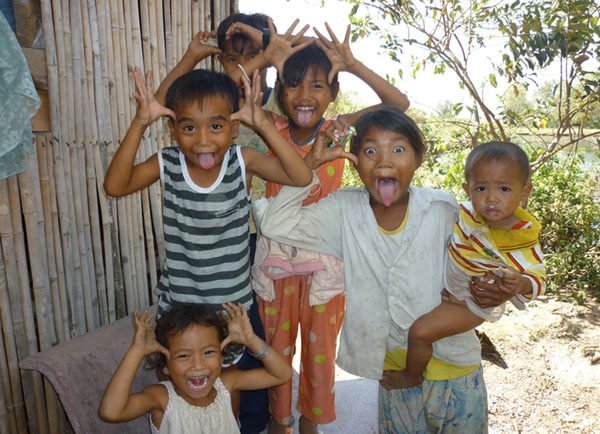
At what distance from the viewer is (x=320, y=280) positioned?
209 cm

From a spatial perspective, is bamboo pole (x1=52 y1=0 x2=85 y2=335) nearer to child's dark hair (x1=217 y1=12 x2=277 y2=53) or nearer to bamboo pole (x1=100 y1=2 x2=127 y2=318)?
bamboo pole (x1=100 y1=2 x2=127 y2=318)

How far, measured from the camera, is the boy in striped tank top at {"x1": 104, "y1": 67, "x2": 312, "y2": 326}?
5.95 feet

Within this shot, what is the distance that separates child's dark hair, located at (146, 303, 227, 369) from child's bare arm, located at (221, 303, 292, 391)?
0.19 feet

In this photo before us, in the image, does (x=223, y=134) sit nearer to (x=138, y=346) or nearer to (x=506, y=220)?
(x=138, y=346)

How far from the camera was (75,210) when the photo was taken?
2564 mm

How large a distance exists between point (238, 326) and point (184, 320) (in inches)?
8.2

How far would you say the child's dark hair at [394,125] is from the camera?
1.81 meters

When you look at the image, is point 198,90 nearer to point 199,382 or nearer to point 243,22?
point 243,22

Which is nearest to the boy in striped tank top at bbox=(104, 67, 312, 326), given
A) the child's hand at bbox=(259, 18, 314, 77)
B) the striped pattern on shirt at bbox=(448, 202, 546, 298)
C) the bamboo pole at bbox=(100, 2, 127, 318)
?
the child's hand at bbox=(259, 18, 314, 77)

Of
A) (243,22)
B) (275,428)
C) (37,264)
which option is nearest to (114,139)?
(37,264)

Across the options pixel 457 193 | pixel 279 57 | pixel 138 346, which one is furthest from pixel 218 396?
pixel 457 193

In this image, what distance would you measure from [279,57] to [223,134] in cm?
64

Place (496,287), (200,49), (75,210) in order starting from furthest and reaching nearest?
(75,210) → (200,49) → (496,287)

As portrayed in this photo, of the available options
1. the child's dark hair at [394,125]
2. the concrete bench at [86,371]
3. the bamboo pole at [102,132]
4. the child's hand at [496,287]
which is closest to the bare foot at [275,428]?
the concrete bench at [86,371]
